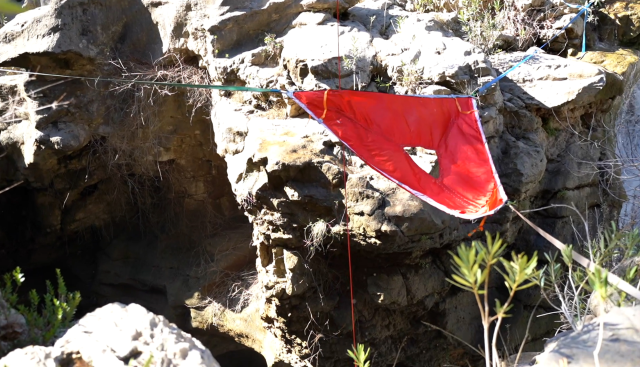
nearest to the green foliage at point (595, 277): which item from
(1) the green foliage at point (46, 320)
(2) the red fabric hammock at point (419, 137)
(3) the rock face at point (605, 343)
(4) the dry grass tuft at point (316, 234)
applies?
(3) the rock face at point (605, 343)

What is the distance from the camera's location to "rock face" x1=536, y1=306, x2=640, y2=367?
2.28 meters

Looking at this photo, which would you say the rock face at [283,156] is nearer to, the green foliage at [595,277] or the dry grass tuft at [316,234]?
the dry grass tuft at [316,234]

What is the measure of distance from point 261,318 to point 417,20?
3108mm

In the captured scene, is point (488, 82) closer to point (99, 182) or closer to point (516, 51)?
point (516, 51)

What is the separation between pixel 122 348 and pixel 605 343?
1914 millimetres

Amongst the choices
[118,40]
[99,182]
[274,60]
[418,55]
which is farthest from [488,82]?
[99,182]

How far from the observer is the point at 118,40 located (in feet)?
20.6

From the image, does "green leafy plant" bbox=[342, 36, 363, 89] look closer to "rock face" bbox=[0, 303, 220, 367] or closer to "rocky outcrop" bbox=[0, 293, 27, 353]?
"rock face" bbox=[0, 303, 220, 367]

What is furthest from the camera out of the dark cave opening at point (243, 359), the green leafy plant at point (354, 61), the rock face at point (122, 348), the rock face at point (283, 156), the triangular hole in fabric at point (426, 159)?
the dark cave opening at point (243, 359)

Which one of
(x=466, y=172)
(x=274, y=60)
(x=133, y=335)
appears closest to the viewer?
(x=133, y=335)

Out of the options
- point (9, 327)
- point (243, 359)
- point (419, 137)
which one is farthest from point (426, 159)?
point (243, 359)

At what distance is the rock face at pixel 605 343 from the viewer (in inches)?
89.6

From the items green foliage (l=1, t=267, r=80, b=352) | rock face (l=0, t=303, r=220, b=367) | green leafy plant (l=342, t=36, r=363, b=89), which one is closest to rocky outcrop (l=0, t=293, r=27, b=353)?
green foliage (l=1, t=267, r=80, b=352)

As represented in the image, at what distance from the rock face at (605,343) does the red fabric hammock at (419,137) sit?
1.68m
